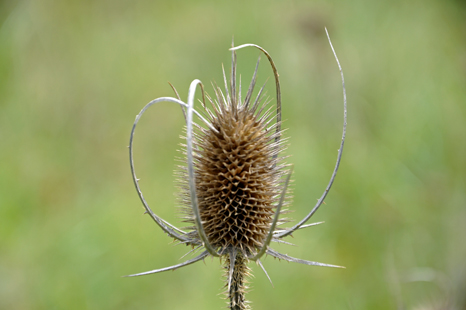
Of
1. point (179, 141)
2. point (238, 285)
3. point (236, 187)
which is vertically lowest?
point (238, 285)

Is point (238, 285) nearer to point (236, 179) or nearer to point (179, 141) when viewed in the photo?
point (236, 179)

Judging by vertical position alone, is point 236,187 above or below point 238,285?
above

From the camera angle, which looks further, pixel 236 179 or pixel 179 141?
pixel 179 141

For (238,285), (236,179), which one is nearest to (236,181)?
(236,179)

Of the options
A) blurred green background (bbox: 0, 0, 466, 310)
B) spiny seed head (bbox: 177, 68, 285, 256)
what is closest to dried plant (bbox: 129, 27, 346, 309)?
spiny seed head (bbox: 177, 68, 285, 256)

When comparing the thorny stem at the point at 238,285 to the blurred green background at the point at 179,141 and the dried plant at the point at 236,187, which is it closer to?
the dried plant at the point at 236,187

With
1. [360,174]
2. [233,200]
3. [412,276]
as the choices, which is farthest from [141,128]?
[233,200]
